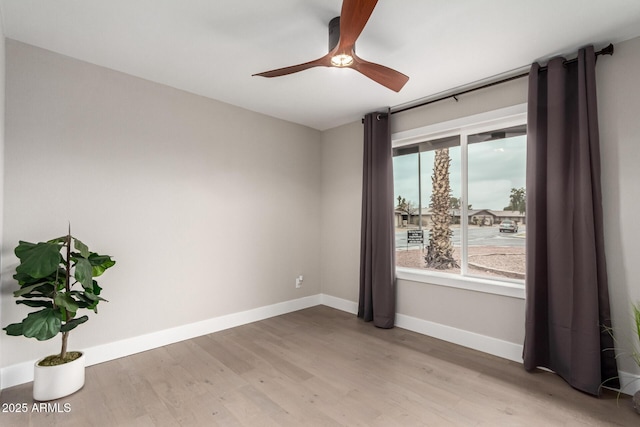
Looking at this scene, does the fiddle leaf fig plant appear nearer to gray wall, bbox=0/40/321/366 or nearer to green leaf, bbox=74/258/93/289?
green leaf, bbox=74/258/93/289

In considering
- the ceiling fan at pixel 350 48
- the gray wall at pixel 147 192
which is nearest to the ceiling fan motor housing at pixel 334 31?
the ceiling fan at pixel 350 48

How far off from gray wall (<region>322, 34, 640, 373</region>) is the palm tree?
334 mm

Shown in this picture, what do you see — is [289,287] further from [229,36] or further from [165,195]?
[229,36]

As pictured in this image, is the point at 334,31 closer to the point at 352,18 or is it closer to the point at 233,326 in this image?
the point at 352,18

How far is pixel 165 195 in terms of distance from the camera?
3.05 meters

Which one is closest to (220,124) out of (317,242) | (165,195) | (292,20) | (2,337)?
(165,195)

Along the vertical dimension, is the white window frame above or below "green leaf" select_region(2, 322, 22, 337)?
above

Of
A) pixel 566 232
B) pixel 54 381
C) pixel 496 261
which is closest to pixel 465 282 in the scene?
pixel 496 261

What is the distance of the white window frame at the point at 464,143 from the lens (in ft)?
9.23

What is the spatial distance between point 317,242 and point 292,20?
9.86ft

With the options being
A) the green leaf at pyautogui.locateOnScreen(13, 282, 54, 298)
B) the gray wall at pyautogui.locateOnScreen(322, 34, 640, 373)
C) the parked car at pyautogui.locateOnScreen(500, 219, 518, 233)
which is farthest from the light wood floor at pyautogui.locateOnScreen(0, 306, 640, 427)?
the parked car at pyautogui.locateOnScreen(500, 219, 518, 233)

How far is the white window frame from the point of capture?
111 inches

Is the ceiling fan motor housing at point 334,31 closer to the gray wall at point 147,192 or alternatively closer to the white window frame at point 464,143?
the white window frame at point 464,143

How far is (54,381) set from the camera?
6.86ft
